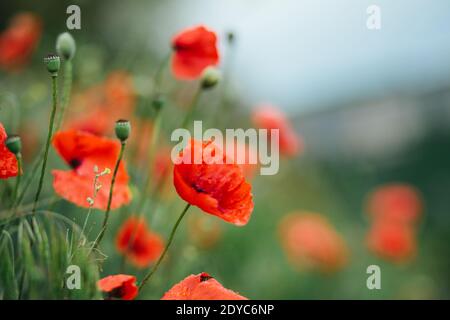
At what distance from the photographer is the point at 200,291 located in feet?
2.77

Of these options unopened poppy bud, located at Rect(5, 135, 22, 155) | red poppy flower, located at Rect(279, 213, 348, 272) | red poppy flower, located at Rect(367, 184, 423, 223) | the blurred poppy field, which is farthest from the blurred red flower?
red poppy flower, located at Rect(367, 184, 423, 223)

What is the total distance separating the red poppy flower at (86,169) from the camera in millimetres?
1033

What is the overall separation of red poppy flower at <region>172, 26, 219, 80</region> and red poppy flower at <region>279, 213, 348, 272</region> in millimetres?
1428

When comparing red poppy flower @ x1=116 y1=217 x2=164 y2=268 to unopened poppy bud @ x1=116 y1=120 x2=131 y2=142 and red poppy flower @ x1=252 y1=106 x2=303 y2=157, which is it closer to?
unopened poppy bud @ x1=116 y1=120 x2=131 y2=142

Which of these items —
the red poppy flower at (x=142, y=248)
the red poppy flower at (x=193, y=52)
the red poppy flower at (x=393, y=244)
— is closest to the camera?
the red poppy flower at (x=193, y=52)

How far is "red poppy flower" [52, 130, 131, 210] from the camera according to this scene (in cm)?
103

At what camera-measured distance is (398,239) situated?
103 inches

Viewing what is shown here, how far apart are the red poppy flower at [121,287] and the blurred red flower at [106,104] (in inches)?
35.0

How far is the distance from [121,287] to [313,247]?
184 cm

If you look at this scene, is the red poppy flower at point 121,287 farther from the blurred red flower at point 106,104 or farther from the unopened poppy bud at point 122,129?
the blurred red flower at point 106,104

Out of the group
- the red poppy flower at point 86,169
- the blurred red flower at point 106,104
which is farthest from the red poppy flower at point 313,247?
the red poppy flower at point 86,169

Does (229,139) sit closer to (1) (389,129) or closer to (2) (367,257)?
(2) (367,257)

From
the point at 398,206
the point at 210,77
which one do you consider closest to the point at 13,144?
the point at 210,77
